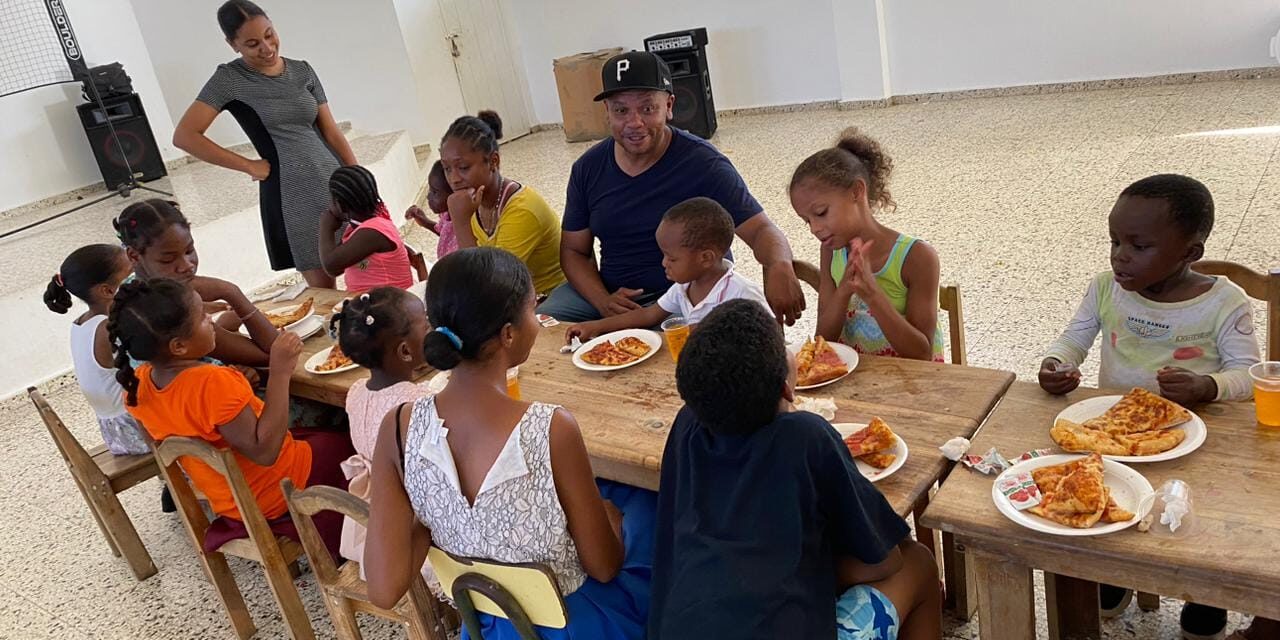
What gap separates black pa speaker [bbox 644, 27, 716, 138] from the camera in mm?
7582

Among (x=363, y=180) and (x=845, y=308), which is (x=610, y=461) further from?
(x=363, y=180)

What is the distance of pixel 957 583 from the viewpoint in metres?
2.12

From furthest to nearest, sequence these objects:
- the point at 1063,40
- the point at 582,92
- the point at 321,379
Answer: the point at 582,92 → the point at 1063,40 → the point at 321,379

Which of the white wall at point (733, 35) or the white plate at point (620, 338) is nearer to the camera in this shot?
the white plate at point (620, 338)

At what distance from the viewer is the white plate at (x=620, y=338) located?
7.22 ft

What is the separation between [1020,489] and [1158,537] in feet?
Result: 0.64

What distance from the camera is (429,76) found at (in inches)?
320

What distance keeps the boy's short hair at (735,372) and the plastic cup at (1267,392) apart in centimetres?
75

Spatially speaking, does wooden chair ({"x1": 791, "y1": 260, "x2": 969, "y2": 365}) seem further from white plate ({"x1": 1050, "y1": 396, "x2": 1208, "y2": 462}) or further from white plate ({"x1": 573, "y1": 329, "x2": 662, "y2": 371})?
white plate ({"x1": 573, "y1": 329, "x2": 662, "y2": 371})

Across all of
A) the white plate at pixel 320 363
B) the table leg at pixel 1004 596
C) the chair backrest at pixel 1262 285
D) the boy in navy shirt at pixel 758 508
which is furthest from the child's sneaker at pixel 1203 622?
the white plate at pixel 320 363

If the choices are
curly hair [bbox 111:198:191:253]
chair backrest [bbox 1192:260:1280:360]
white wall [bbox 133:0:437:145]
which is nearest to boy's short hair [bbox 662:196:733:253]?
chair backrest [bbox 1192:260:1280:360]

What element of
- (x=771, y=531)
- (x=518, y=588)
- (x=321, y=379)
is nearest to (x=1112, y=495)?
(x=771, y=531)

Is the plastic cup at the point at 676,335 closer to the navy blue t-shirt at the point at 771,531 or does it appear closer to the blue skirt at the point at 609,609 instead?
the blue skirt at the point at 609,609

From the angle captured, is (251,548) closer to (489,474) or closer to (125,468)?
(125,468)
